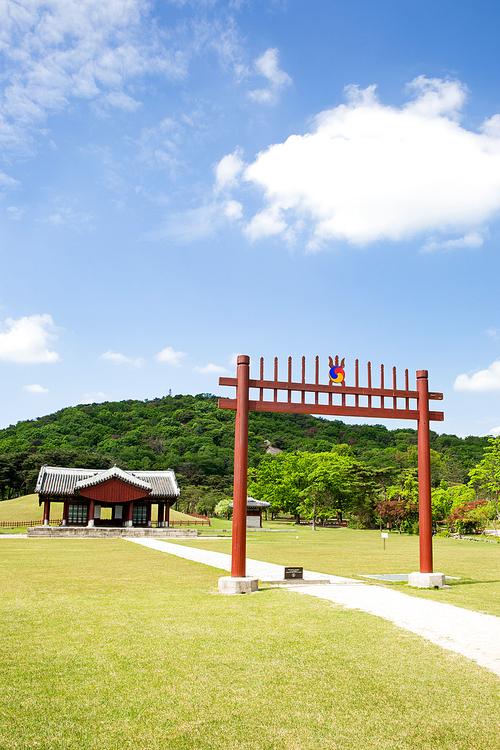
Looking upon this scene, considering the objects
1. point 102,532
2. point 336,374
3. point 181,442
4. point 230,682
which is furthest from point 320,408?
point 181,442

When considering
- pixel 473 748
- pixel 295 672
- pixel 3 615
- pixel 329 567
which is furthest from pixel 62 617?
pixel 329 567

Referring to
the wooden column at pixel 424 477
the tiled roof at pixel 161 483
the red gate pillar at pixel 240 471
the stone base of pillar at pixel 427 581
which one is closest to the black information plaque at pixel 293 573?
the red gate pillar at pixel 240 471

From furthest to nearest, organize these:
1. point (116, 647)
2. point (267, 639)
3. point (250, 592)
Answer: point (250, 592)
point (267, 639)
point (116, 647)

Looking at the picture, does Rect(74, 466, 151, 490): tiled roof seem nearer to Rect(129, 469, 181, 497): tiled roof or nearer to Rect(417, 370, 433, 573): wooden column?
Rect(129, 469, 181, 497): tiled roof

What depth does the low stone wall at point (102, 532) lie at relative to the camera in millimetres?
34031

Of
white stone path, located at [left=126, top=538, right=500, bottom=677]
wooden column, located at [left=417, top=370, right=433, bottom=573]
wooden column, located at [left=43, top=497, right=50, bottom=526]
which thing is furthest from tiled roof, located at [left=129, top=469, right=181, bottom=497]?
wooden column, located at [left=417, top=370, right=433, bottom=573]

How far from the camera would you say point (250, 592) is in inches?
410

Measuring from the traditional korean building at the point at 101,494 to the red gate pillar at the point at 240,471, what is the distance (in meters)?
28.7

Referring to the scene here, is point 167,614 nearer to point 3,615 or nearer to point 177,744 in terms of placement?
point 3,615

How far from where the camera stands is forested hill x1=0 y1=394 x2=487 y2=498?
67625 mm

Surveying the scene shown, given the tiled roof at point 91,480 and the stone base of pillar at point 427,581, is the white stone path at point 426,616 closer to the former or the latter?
the stone base of pillar at point 427,581

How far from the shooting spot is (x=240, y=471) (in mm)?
10922

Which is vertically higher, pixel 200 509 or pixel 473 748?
pixel 473 748

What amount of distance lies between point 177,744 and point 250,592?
22.2 feet
